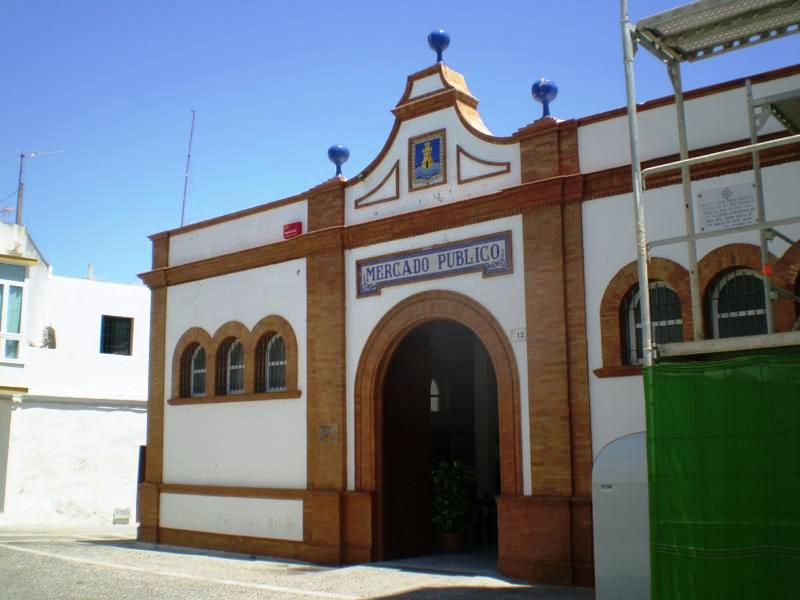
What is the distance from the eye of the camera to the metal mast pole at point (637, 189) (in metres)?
7.23

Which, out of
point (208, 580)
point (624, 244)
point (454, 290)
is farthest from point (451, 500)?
point (624, 244)

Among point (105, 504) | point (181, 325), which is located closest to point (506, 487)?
point (181, 325)

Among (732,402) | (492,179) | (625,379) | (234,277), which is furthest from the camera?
(234,277)

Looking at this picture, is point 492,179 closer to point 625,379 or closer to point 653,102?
point 653,102

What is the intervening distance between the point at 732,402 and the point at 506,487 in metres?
5.89

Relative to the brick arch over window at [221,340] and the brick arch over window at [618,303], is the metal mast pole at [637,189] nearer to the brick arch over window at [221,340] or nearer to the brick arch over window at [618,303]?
the brick arch over window at [618,303]

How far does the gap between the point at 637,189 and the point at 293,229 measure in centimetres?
936

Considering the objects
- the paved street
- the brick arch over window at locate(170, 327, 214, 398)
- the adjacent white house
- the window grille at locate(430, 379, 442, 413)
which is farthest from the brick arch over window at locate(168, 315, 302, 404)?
the adjacent white house

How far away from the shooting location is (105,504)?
953 inches

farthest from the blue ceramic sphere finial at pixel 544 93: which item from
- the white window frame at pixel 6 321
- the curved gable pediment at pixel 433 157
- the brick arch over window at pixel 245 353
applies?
the white window frame at pixel 6 321

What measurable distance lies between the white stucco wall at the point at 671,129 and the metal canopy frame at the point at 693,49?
2226mm

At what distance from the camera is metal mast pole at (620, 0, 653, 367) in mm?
7234

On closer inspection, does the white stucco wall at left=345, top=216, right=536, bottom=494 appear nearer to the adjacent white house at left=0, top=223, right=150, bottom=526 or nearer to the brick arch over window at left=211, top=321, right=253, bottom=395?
the brick arch over window at left=211, top=321, right=253, bottom=395

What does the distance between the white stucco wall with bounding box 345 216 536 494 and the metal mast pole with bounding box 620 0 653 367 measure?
15.8 feet
